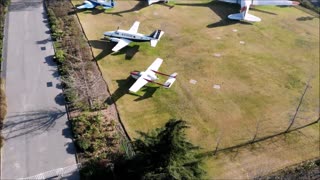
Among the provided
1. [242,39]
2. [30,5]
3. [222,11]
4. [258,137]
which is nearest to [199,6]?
[222,11]

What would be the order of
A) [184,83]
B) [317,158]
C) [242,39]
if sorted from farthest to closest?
1. [242,39]
2. [184,83]
3. [317,158]

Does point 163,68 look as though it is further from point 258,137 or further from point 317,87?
point 317,87

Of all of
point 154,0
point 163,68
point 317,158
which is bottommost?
point 317,158

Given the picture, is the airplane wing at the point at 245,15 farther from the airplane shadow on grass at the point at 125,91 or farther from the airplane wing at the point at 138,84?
the airplane wing at the point at 138,84

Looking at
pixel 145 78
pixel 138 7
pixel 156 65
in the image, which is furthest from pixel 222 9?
pixel 145 78

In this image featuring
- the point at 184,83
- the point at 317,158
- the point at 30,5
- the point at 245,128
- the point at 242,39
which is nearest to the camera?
the point at 317,158

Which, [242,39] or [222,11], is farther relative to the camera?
[222,11]

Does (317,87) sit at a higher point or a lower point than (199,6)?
lower
